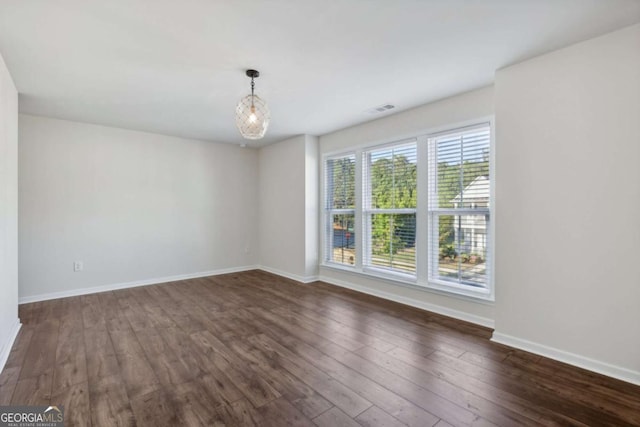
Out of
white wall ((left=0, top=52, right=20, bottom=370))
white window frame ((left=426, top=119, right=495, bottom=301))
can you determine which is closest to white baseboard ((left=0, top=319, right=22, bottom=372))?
white wall ((left=0, top=52, right=20, bottom=370))

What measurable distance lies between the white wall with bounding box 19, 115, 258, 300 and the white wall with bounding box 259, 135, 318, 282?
44 cm

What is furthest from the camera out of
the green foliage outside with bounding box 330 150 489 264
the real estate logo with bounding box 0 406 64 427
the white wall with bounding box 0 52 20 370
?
the green foliage outside with bounding box 330 150 489 264

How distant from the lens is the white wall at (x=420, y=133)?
10.5 feet

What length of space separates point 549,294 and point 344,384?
1.86 m

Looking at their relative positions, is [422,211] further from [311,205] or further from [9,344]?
[9,344]

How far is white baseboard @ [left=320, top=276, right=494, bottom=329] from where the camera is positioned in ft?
10.4

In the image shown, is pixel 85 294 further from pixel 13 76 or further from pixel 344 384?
pixel 344 384

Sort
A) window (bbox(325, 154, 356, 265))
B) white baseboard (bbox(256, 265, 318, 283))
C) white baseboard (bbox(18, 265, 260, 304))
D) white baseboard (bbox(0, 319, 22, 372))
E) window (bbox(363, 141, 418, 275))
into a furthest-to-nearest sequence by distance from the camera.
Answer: white baseboard (bbox(256, 265, 318, 283))
window (bbox(325, 154, 356, 265))
white baseboard (bbox(18, 265, 260, 304))
window (bbox(363, 141, 418, 275))
white baseboard (bbox(0, 319, 22, 372))

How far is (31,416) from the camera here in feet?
5.99

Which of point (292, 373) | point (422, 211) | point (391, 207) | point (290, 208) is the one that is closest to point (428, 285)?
point (422, 211)

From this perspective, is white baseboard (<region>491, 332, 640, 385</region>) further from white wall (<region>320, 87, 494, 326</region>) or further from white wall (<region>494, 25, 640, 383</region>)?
white wall (<region>320, 87, 494, 326</region>)

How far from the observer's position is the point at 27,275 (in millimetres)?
4012

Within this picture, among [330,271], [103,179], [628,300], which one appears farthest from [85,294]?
[628,300]

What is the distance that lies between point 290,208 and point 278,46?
10.9 ft
